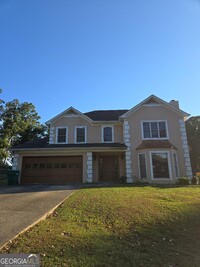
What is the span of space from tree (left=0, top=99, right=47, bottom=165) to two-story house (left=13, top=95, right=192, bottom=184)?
13924 millimetres

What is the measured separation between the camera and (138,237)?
468 cm

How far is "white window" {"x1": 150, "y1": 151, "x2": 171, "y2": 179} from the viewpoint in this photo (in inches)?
589

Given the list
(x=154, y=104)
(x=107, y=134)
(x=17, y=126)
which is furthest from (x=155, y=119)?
(x=17, y=126)

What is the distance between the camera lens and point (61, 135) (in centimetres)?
1836

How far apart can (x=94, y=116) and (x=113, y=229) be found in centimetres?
1608

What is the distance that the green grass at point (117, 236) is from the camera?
3.62 m

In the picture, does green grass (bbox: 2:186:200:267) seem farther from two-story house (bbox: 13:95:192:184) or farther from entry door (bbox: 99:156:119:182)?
entry door (bbox: 99:156:119:182)

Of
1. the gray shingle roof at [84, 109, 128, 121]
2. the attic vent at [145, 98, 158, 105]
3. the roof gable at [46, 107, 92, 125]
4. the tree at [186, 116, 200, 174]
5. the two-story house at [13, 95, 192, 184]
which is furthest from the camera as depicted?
the tree at [186, 116, 200, 174]

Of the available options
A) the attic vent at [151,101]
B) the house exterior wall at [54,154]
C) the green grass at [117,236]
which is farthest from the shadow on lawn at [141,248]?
the attic vent at [151,101]

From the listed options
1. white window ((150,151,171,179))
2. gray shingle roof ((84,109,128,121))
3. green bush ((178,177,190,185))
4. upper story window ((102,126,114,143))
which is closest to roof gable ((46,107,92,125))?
gray shingle roof ((84,109,128,121))

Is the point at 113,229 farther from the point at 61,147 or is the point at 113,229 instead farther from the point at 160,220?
the point at 61,147

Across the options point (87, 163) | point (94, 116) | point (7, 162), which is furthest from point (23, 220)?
point (7, 162)

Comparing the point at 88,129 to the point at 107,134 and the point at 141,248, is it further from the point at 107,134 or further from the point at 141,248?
the point at 141,248

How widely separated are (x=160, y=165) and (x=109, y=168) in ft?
15.3
